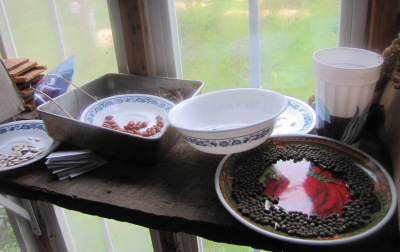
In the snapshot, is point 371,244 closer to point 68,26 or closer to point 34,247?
point 68,26

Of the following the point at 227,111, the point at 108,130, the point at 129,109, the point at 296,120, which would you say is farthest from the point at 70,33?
the point at 296,120

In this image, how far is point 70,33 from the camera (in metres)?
1.17

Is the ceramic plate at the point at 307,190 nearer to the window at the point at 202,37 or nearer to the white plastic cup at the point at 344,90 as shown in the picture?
the white plastic cup at the point at 344,90

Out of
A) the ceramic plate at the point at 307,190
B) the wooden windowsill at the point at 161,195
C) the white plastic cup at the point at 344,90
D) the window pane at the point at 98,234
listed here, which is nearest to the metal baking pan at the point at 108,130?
the wooden windowsill at the point at 161,195

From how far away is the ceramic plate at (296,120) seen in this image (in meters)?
0.85

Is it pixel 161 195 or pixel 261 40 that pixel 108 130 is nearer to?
pixel 161 195

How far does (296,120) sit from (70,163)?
1.72ft

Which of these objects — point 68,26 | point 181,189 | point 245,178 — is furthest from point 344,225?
point 68,26

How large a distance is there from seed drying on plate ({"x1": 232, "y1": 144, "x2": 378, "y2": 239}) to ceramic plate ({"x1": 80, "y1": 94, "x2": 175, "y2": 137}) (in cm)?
29

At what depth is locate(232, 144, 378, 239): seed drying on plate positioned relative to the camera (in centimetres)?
61

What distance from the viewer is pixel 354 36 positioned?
0.88m

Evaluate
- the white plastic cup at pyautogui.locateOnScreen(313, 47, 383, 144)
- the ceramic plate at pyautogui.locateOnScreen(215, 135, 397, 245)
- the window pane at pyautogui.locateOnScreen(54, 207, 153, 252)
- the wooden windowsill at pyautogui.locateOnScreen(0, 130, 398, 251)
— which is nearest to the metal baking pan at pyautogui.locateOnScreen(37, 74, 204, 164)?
the wooden windowsill at pyautogui.locateOnScreen(0, 130, 398, 251)

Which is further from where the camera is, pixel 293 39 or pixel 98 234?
pixel 98 234

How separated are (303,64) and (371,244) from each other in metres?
0.53
